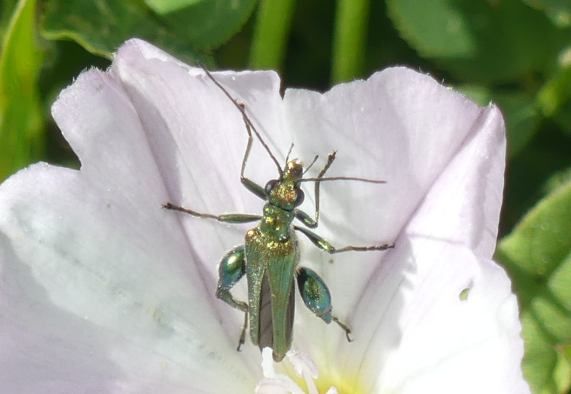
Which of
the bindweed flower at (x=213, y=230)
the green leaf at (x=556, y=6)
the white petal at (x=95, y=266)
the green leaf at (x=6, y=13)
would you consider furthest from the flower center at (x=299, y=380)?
the green leaf at (x=6, y=13)

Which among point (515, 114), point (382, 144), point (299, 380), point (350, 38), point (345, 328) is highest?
point (382, 144)

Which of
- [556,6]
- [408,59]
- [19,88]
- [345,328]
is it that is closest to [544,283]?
[345,328]

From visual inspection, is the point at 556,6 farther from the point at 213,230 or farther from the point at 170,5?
the point at 213,230

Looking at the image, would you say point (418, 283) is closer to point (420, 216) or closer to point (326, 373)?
point (420, 216)

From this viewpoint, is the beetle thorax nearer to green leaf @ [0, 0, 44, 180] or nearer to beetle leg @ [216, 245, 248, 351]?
beetle leg @ [216, 245, 248, 351]

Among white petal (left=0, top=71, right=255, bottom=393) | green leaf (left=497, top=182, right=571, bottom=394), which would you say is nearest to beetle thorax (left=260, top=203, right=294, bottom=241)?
white petal (left=0, top=71, right=255, bottom=393)

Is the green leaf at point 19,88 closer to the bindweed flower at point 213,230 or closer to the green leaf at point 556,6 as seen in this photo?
the bindweed flower at point 213,230

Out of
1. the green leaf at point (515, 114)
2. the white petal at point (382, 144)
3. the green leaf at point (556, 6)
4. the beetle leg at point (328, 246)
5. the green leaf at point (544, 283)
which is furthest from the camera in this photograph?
the green leaf at point (515, 114)
